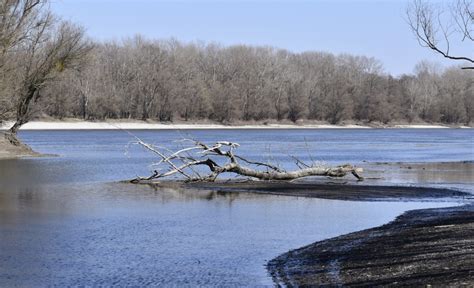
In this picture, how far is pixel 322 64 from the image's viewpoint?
519 ft

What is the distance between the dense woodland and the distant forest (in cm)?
17

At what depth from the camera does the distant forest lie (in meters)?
120

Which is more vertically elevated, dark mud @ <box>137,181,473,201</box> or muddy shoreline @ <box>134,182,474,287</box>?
muddy shoreline @ <box>134,182,474,287</box>

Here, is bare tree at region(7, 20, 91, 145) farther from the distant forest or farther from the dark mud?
the distant forest

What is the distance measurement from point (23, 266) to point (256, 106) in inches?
4772

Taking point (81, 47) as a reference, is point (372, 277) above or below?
below

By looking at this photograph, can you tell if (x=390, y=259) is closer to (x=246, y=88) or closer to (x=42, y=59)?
(x=42, y=59)

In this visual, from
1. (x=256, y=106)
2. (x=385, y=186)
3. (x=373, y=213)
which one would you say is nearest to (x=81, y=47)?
(x=385, y=186)

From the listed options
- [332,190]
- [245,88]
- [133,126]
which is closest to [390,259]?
[332,190]

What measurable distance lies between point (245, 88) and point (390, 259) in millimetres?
124058

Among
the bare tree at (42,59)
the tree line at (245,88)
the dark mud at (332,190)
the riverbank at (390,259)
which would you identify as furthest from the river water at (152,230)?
the tree line at (245,88)

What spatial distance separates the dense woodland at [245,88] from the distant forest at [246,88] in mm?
173

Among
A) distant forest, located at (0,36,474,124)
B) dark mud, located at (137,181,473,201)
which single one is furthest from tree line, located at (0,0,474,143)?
dark mud, located at (137,181,473,201)

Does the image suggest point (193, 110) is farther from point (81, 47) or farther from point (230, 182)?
point (230, 182)
